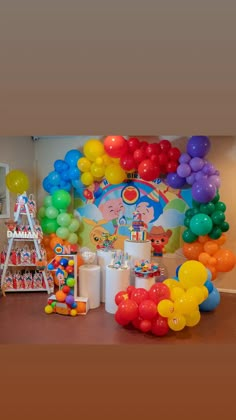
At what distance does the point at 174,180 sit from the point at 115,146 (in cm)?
94

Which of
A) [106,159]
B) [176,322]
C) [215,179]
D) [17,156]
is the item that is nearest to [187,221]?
[215,179]

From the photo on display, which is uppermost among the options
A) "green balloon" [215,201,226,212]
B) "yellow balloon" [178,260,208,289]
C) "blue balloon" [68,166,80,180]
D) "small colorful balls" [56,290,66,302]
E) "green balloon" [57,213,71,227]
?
"blue balloon" [68,166,80,180]

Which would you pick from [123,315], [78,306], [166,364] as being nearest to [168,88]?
[166,364]

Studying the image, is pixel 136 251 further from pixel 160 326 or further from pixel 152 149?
pixel 152 149

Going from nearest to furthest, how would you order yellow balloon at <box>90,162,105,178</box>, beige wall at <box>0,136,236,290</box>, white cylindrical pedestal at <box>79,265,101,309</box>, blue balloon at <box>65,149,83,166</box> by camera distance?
white cylindrical pedestal at <box>79,265,101,309</box>, beige wall at <box>0,136,236,290</box>, yellow balloon at <box>90,162,105,178</box>, blue balloon at <box>65,149,83,166</box>

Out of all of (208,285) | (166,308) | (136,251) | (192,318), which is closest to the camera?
(166,308)

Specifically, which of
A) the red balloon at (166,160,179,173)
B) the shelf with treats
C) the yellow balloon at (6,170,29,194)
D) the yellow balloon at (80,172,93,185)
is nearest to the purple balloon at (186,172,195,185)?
the red balloon at (166,160,179,173)

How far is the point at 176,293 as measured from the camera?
335 cm

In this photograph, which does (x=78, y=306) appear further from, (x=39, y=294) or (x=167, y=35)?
(x=167, y=35)

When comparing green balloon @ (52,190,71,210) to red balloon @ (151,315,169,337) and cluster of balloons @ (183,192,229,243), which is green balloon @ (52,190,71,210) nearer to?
cluster of balloons @ (183,192,229,243)

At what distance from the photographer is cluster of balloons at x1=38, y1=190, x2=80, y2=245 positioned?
191 inches

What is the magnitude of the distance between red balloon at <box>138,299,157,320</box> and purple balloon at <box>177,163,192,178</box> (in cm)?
189

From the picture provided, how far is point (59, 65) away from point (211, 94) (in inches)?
9.5

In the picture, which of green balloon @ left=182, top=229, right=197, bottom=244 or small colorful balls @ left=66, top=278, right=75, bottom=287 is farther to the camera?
green balloon @ left=182, top=229, right=197, bottom=244
